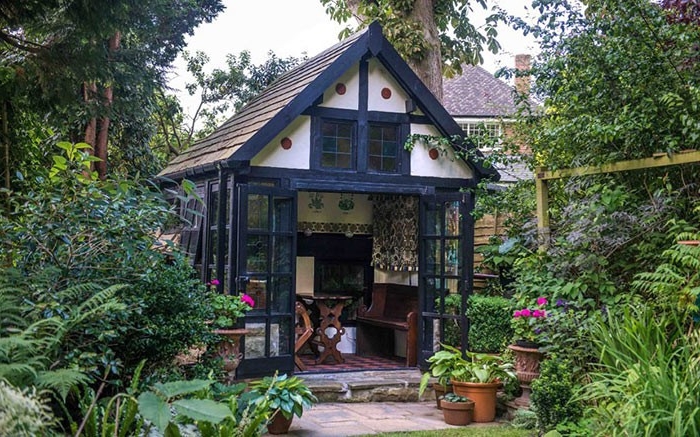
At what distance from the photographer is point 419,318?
8.83m

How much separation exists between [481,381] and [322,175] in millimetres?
2971

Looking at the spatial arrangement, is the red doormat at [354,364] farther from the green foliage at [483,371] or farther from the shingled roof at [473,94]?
the shingled roof at [473,94]

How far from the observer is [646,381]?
4469 mm

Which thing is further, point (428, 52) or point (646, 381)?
point (428, 52)

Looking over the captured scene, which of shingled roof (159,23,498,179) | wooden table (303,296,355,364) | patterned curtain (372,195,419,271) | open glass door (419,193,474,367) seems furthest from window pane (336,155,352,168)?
wooden table (303,296,355,364)

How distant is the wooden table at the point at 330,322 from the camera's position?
9.62 m

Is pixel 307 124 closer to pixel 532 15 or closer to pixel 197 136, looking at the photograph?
pixel 532 15

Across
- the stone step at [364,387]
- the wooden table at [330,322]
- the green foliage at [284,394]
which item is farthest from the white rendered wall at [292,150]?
the green foliage at [284,394]

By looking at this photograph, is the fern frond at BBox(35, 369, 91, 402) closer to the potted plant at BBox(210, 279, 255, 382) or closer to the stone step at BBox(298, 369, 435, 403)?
the potted plant at BBox(210, 279, 255, 382)

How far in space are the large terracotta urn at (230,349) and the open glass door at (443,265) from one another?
2371 millimetres

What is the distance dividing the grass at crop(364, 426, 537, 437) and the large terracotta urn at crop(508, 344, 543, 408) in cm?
43

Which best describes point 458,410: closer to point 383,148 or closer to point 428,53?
point 383,148

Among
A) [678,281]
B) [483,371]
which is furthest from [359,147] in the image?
[678,281]

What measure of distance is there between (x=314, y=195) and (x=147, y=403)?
24.1ft
